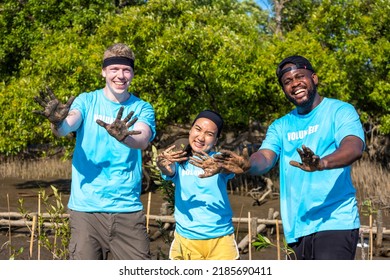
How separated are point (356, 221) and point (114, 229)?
1.46 meters

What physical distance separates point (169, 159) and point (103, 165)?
43cm

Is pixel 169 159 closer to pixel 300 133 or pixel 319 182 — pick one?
pixel 300 133

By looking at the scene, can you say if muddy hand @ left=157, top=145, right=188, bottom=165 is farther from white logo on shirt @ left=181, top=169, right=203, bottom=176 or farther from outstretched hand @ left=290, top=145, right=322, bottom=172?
outstretched hand @ left=290, top=145, right=322, bottom=172

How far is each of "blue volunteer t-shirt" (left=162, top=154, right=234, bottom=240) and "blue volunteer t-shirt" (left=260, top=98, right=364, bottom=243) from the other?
2.03 ft

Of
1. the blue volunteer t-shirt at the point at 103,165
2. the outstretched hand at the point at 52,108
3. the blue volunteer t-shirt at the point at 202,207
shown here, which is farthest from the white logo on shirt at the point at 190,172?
the outstretched hand at the point at 52,108

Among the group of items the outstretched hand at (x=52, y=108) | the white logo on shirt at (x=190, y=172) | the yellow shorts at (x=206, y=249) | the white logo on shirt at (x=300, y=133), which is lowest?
the yellow shorts at (x=206, y=249)

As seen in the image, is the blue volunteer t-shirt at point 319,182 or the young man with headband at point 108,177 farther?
the young man with headband at point 108,177

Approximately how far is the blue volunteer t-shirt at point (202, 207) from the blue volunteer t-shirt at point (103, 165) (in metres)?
0.31

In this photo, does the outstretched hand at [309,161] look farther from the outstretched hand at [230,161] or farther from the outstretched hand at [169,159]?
the outstretched hand at [169,159]

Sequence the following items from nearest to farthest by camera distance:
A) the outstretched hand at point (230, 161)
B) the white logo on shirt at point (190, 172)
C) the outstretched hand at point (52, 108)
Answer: the outstretched hand at point (230, 161) < the outstretched hand at point (52, 108) < the white logo on shirt at point (190, 172)

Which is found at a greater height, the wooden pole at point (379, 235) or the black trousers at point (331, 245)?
the wooden pole at point (379, 235)

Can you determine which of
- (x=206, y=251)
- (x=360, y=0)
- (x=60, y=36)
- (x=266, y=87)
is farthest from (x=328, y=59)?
(x=206, y=251)

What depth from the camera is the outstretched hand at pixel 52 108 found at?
3477 millimetres

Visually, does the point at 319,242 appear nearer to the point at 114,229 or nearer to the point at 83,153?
the point at 114,229
